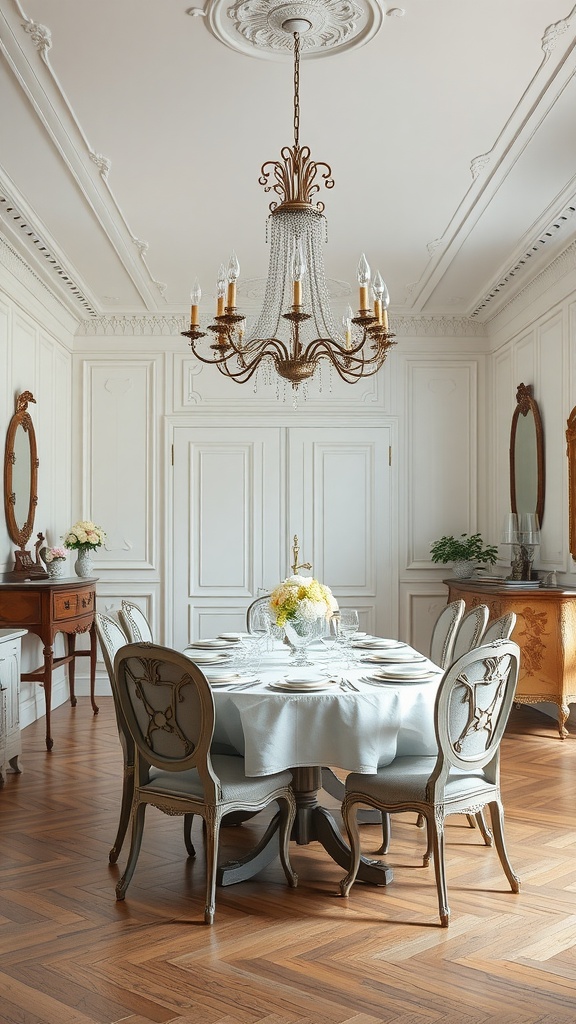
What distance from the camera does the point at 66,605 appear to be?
6238mm

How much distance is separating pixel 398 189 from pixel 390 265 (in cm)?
145

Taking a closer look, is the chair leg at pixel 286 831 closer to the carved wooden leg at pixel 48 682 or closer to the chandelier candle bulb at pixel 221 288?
the chandelier candle bulb at pixel 221 288

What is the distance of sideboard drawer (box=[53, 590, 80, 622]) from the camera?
239 inches

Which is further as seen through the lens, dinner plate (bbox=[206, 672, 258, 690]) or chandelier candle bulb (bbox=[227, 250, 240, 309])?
chandelier candle bulb (bbox=[227, 250, 240, 309])

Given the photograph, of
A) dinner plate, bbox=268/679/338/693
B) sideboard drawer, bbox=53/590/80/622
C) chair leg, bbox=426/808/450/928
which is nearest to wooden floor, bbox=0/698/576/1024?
chair leg, bbox=426/808/450/928

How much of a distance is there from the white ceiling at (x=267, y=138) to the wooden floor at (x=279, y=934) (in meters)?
3.33

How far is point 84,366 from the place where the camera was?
804 centimetres

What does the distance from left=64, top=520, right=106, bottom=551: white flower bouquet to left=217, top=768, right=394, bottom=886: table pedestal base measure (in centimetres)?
364

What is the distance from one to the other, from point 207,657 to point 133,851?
95 centimetres

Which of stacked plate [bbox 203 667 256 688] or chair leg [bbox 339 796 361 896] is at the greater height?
stacked plate [bbox 203 667 256 688]

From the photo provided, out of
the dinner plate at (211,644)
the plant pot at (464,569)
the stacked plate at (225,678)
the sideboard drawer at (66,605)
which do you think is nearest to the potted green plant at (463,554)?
the plant pot at (464,569)

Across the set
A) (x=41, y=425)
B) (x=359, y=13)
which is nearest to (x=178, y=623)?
(x=41, y=425)

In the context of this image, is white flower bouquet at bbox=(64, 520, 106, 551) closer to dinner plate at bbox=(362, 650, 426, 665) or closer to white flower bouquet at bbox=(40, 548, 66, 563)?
white flower bouquet at bbox=(40, 548, 66, 563)

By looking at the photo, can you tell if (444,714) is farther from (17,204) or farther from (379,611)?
(379,611)
